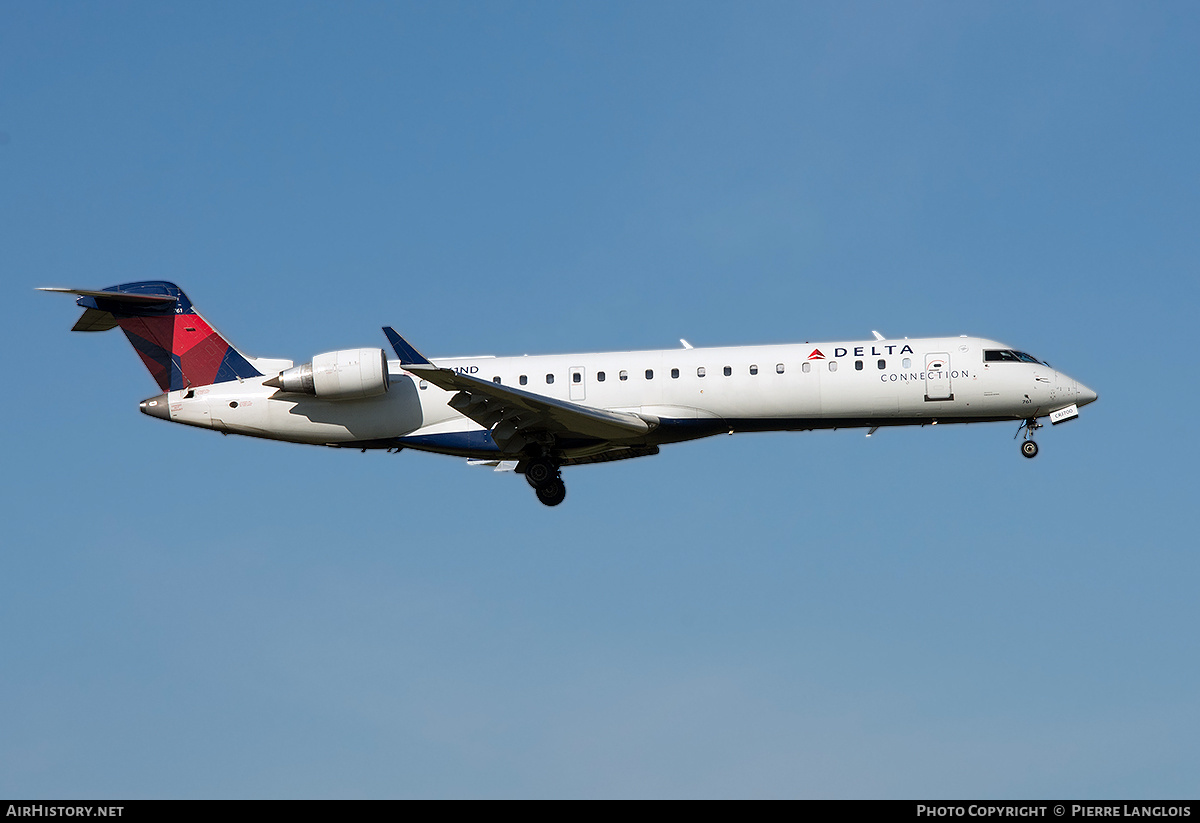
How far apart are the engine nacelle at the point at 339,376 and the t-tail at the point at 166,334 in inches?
98.3

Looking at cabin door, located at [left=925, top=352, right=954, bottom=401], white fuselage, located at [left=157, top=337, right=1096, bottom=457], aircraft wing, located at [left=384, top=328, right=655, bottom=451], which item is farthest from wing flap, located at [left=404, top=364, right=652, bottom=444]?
cabin door, located at [left=925, top=352, right=954, bottom=401]

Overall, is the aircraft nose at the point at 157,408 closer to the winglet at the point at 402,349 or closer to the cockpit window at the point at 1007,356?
the winglet at the point at 402,349

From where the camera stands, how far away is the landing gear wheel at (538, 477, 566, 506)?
97.0 ft

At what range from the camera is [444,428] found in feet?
96.8

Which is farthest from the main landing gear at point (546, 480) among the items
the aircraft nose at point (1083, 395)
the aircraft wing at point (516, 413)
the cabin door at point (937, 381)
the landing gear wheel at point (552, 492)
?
the aircraft nose at point (1083, 395)

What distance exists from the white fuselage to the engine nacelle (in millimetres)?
782

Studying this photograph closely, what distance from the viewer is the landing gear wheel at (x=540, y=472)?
29.4 meters

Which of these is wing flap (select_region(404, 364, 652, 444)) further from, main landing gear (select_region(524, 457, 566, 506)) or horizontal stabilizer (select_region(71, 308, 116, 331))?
horizontal stabilizer (select_region(71, 308, 116, 331))

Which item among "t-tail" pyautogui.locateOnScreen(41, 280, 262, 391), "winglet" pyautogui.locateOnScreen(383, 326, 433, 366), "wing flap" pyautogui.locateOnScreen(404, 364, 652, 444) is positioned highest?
"t-tail" pyautogui.locateOnScreen(41, 280, 262, 391)

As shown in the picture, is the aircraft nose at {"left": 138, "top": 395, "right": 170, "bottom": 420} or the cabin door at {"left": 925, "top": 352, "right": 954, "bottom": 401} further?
the aircraft nose at {"left": 138, "top": 395, "right": 170, "bottom": 420}
